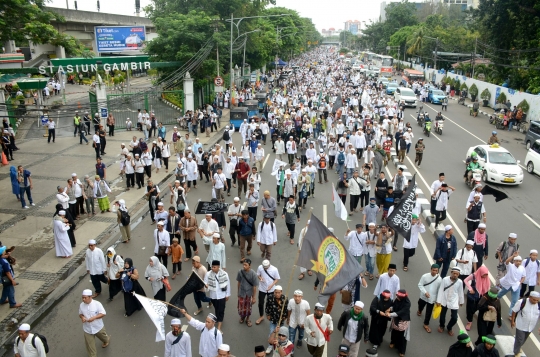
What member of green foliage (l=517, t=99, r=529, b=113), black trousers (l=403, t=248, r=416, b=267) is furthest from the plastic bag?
green foliage (l=517, t=99, r=529, b=113)

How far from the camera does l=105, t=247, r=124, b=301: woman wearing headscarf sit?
8859mm

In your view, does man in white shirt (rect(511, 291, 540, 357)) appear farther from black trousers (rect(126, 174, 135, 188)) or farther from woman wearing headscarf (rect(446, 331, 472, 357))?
black trousers (rect(126, 174, 135, 188))

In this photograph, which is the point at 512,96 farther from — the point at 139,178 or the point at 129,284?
the point at 129,284

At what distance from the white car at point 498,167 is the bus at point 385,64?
4130 cm

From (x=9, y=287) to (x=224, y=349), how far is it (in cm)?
533

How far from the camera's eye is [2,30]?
43.1 ft

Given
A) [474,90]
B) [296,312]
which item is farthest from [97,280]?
[474,90]

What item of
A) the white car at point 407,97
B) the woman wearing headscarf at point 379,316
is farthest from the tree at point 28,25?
the white car at point 407,97

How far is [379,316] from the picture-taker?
7465mm

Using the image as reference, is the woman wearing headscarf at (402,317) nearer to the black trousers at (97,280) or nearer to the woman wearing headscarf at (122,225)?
the black trousers at (97,280)

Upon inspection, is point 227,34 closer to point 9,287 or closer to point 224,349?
point 9,287

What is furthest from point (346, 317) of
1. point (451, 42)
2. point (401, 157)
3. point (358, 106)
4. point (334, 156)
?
point (451, 42)

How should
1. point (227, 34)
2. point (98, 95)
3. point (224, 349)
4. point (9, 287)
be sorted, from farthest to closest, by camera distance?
1. point (227, 34)
2. point (98, 95)
3. point (9, 287)
4. point (224, 349)

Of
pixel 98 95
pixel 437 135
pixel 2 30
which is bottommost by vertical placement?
pixel 437 135
